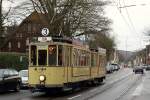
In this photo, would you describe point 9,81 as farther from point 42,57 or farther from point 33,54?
point 42,57

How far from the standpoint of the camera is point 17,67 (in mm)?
52219

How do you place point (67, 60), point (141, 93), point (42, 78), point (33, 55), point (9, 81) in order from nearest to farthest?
point (42, 78) < point (33, 55) < point (67, 60) < point (141, 93) < point (9, 81)

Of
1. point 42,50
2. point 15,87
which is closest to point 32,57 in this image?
point 42,50

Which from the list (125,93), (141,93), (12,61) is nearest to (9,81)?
(125,93)

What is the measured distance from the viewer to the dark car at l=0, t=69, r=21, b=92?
27797 mm

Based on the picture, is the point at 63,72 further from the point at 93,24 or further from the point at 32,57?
the point at 93,24

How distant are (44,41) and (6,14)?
1347 inches

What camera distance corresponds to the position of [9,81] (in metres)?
28.5

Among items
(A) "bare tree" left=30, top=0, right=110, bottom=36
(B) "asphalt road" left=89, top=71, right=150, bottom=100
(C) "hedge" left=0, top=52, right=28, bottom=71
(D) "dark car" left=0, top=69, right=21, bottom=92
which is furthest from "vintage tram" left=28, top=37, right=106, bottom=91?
(C) "hedge" left=0, top=52, right=28, bottom=71

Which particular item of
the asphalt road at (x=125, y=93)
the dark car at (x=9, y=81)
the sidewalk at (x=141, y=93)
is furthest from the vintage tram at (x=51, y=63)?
the sidewalk at (x=141, y=93)

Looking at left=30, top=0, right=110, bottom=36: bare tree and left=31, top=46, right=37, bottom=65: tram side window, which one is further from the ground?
left=30, top=0, right=110, bottom=36: bare tree

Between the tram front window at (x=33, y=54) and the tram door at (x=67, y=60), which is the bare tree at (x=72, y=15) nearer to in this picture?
the tram door at (x=67, y=60)

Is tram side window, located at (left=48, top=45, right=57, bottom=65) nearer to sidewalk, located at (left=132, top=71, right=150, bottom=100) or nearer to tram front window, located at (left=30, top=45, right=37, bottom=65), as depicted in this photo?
tram front window, located at (left=30, top=45, right=37, bottom=65)

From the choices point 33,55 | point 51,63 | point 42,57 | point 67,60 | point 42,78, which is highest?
point 33,55
